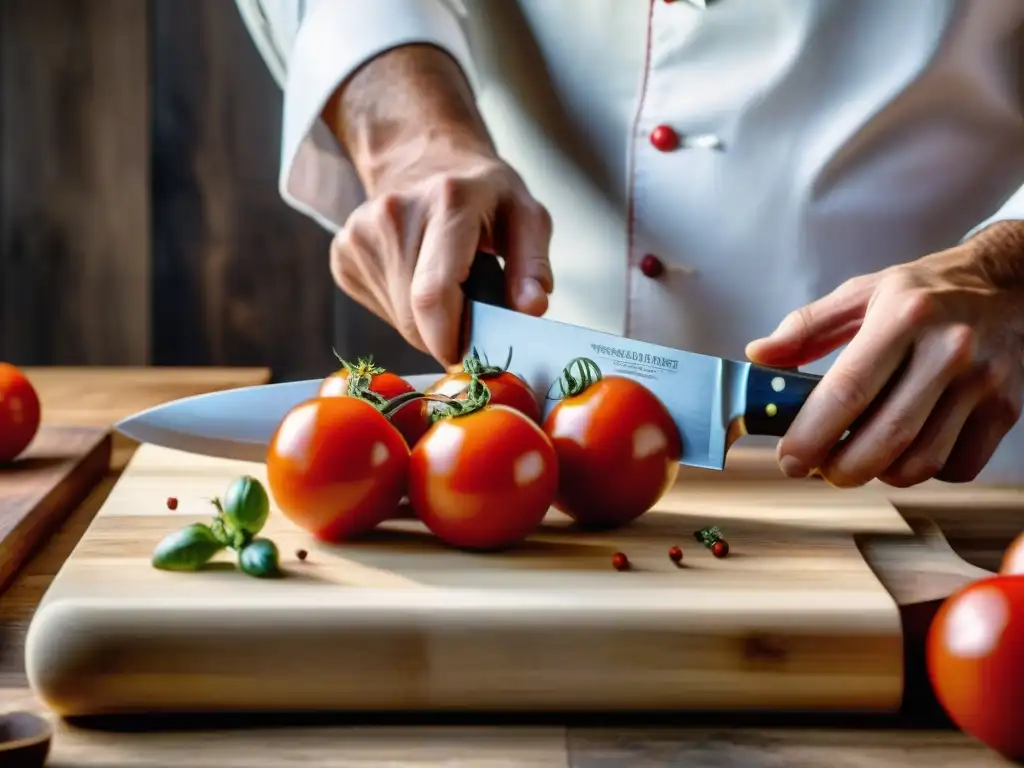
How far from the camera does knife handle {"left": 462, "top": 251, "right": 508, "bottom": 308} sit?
1.22 meters

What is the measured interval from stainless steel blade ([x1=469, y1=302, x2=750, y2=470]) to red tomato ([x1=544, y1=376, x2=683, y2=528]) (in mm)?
43

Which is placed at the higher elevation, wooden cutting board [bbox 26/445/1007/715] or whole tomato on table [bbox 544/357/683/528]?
whole tomato on table [bbox 544/357/683/528]

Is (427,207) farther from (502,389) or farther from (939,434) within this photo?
(939,434)

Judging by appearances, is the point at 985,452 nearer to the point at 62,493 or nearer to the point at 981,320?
the point at 981,320

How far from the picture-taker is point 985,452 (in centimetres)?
112

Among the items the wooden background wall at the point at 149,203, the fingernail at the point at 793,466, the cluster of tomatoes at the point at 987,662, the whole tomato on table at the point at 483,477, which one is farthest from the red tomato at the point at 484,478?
the wooden background wall at the point at 149,203

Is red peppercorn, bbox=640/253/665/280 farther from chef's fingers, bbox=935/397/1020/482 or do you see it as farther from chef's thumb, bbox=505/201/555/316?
chef's fingers, bbox=935/397/1020/482

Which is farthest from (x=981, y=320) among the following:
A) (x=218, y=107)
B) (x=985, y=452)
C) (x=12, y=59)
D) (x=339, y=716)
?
(x=12, y=59)

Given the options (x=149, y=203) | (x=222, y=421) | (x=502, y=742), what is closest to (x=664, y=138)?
(x=222, y=421)

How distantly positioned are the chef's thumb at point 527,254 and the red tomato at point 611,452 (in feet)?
0.70

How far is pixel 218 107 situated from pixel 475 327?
1.59m

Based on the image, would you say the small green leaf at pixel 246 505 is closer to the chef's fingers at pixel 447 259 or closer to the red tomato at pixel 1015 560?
the chef's fingers at pixel 447 259

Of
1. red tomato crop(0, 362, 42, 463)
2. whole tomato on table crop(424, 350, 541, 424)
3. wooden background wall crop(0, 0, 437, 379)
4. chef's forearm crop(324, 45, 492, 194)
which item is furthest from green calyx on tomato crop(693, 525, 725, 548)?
wooden background wall crop(0, 0, 437, 379)

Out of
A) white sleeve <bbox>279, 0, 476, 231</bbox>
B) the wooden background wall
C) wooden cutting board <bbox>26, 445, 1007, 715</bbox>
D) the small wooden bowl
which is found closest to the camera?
the small wooden bowl
